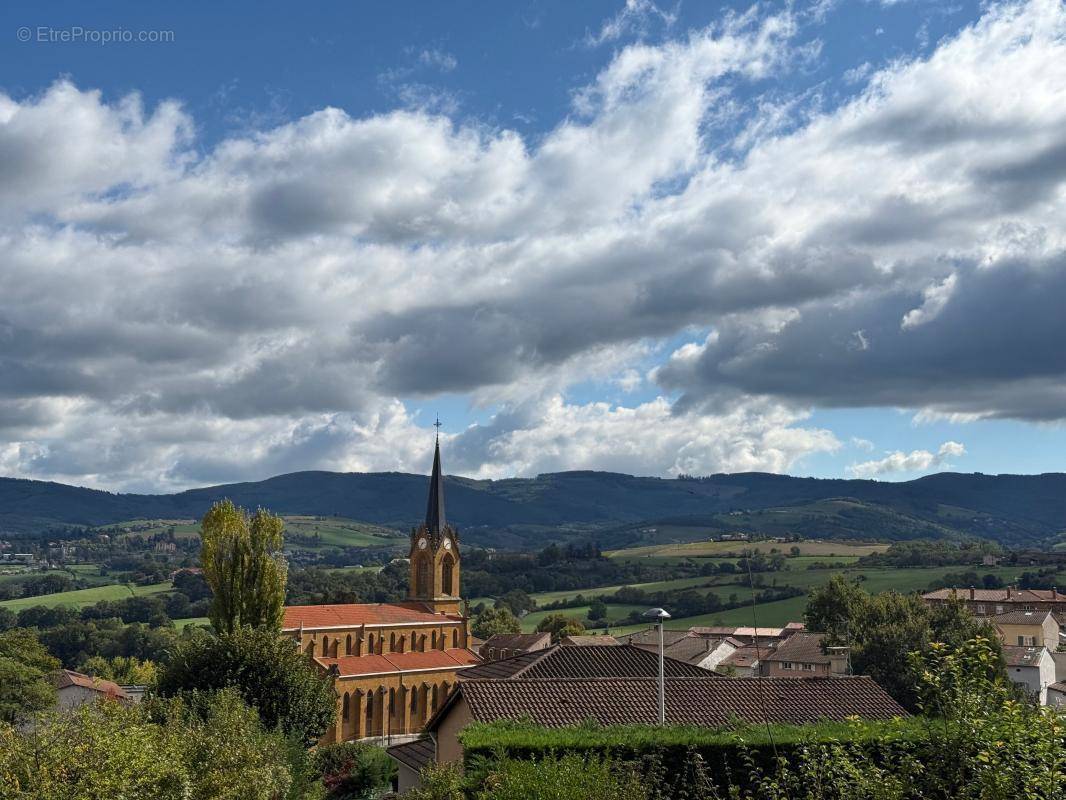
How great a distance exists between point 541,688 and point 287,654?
23416 millimetres

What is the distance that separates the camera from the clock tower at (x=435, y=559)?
8931 centimetres

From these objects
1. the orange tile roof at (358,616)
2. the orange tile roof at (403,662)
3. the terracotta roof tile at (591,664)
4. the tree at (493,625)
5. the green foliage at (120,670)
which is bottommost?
the green foliage at (120,670)

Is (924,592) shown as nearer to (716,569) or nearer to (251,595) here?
(716,569)

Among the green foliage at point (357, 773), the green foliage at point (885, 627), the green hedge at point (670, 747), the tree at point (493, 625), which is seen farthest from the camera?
the tree at point (493, 625)

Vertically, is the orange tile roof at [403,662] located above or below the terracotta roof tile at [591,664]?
below

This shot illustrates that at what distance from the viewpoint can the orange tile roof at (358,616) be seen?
75812 millimetres

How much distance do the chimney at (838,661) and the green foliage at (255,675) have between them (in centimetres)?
4181

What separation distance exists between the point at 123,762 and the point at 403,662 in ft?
212

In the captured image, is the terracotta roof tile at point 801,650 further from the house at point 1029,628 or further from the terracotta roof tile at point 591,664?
the terracotta roof tile at point 591,664

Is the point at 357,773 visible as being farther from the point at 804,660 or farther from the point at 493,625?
the point at 493,625

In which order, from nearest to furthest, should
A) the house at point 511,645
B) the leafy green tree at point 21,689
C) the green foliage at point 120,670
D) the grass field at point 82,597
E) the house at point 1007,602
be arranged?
1. the leafy green tree at point 21,689
2. the house at point 511,645
3. the green foliage at point 120,670
4. the house at point 1007,602
5. the grass field at point 82,597

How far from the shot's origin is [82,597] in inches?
7032

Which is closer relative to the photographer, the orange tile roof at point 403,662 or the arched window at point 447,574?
the orange tile roof at point 403,662

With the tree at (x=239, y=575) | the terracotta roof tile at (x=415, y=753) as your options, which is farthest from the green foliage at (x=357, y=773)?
the tree at (x=239, y=575)
